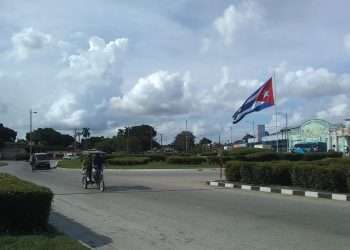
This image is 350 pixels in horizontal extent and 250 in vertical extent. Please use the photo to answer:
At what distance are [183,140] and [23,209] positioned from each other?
405 feet

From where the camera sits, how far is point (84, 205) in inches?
659

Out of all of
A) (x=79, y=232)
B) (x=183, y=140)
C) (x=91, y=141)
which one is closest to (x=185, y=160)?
(x=79, y=232)

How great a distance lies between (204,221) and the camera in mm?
12492

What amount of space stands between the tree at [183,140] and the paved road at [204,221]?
109 metres

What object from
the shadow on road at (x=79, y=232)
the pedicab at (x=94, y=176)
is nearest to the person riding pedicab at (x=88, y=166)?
the pedicab at (x=94, y=176)

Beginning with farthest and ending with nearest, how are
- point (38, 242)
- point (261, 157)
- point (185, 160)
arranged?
point (185, 160) → point (261, 157) → point (38, 242)

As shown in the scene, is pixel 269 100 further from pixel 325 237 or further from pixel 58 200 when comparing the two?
pixel 325 237

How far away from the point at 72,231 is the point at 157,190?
36.0 feet

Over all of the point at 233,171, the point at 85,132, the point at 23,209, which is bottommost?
the point at 23,209

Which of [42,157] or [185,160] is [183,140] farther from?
[42,157]

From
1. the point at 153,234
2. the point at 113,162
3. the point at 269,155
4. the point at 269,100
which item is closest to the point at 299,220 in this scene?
the point at 153,234

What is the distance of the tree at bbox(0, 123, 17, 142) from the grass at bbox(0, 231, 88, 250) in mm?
149692

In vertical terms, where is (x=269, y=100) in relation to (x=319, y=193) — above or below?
above

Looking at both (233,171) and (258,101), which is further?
(258,101)
